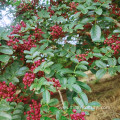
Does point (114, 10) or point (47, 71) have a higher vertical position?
point (114, 10)

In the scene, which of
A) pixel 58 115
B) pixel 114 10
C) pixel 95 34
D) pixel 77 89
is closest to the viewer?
pixel 58 115

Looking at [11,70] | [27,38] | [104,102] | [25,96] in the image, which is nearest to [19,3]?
[27,38]

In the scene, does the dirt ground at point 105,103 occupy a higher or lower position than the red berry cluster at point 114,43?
lower

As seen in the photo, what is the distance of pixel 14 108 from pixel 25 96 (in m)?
0.17

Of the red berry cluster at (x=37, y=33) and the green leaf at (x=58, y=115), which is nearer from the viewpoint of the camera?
the green leaf at (x=58, y=115)

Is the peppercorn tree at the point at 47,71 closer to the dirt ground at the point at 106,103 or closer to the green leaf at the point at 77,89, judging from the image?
the green leaf at the point at 77,89

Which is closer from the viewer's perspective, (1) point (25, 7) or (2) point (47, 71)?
(2) point (47, 71)

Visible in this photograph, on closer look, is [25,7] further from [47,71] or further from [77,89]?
[77,89]

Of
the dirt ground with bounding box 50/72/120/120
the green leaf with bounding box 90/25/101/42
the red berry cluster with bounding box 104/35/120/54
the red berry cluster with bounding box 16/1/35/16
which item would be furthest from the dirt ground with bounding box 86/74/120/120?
the red berry cluster with bounding box 16/1/35/16

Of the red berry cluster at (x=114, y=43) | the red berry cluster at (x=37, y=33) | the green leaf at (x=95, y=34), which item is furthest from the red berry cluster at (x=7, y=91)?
the red berry cluster at (x=114, y=43)

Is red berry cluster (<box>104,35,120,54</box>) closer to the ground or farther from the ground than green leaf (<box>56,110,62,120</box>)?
farther from the ground

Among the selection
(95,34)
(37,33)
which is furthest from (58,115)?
(37,33)

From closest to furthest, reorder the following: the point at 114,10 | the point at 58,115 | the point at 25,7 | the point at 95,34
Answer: the point at 58,115, the point at 95,34, the point at 114,10, the point at 25,7

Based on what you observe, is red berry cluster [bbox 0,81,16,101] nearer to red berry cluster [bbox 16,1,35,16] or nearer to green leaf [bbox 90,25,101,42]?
green leaf [bbox 90,25,101,42]
